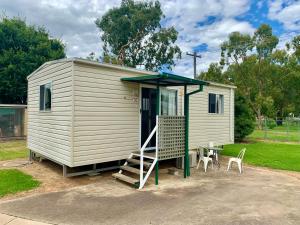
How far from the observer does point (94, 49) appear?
30.5 meters

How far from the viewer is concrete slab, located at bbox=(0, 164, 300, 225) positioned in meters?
4.07

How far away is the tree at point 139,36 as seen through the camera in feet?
89.5

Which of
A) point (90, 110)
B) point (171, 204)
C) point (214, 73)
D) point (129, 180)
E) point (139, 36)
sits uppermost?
point (139, 36)

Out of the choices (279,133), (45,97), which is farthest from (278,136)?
(45,97)

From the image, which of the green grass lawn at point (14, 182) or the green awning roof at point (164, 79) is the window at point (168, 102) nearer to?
the green awning roof at point (164, 79)

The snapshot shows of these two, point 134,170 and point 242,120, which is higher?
point 242,120

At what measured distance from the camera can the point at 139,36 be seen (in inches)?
1083

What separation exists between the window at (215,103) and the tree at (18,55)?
1346 centimetres

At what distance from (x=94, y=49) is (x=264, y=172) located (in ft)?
87.4

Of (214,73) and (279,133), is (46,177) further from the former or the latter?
(214,73)

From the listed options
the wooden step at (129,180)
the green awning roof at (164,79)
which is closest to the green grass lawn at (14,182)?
the wooden step at (129,180)

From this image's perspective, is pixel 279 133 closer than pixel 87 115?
No

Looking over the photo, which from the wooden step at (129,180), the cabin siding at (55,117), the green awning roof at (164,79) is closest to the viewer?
the wooden step at (129,180)

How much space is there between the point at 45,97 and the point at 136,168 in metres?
3.54
